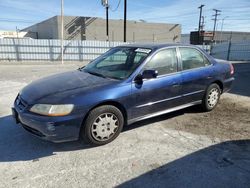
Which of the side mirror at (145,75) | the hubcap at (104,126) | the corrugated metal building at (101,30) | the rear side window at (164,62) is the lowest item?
the hubcap at (104,126)

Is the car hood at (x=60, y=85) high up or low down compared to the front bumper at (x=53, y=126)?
up

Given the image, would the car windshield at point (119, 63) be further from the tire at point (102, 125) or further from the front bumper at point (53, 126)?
the front bumper at point (53, 126)

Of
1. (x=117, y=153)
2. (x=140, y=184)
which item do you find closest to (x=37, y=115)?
(x=117, y=153)

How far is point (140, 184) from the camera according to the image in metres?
2.91

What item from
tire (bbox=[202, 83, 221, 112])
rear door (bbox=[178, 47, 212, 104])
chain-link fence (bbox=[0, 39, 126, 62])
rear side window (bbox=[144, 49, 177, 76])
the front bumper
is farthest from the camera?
chain-link fence (bbox=[0, 39, 126, 62])

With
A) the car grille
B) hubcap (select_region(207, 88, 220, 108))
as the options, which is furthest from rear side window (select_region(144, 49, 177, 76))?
the car grille

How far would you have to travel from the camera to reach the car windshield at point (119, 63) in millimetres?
4332

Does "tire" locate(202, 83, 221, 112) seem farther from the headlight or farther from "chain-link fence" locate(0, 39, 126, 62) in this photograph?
"chain-link fence" locate(0, 39, 126, 62)

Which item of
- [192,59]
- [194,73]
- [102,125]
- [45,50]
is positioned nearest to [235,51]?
[45,50]

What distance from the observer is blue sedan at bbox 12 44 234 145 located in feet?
11.5

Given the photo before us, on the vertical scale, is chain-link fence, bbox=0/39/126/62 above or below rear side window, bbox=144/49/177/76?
below

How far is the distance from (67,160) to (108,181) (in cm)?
81

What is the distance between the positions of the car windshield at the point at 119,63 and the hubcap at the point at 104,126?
0.73m

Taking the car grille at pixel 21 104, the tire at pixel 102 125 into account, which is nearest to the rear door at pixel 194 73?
the tire at pixel 102 125
